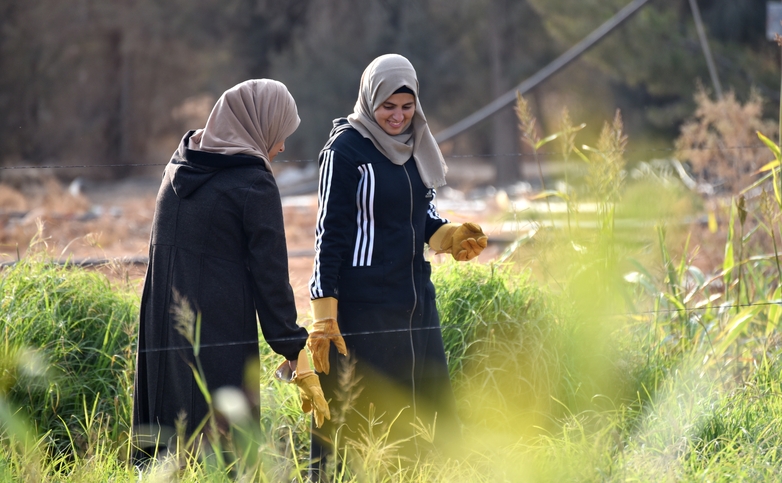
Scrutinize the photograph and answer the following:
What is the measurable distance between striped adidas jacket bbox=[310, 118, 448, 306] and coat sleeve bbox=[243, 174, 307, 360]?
0.58ft

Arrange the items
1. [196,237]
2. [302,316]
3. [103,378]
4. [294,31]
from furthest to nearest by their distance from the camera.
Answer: [294,31]
[302,316]
[103,378]
[196,237]

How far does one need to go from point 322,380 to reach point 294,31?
78.9 ft

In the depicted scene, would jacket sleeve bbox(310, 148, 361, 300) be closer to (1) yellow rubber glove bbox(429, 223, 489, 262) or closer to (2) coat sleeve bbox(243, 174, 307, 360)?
(2) coat sleeve bbox(243, 174, 307, 360)

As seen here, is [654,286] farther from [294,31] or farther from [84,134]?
[294,31]

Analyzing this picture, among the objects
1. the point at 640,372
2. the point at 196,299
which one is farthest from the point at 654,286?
the point at 196,299

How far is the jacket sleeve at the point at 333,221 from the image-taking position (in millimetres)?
2461

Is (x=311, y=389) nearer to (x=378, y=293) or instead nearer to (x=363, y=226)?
(x=378, y=293)

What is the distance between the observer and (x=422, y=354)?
104 inches

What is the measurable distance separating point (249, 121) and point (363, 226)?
0.44 meters

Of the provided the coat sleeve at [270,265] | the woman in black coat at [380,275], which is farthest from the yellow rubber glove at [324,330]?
the coat sleeve at [270,265]

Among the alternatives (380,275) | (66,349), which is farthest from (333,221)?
(66,349)

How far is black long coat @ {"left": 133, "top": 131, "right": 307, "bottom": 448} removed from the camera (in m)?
2.25

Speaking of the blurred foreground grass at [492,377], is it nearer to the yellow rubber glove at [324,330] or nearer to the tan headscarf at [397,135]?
the yellow rubber glove at [324,330]

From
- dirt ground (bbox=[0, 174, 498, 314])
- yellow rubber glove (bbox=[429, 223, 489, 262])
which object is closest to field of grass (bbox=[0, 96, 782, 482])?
yellow rubber glove (bbox=[429, 223, 489, 262])
